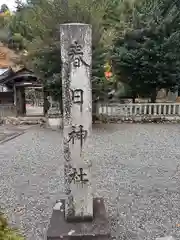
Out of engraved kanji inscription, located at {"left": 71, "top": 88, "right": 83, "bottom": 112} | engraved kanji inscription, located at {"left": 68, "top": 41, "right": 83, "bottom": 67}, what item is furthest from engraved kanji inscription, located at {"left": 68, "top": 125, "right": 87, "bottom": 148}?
engraved kanji inscription, located at {"left": 68, "top": 41, "right": 83, "bottom": 67}

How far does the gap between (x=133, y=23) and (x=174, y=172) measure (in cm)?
855

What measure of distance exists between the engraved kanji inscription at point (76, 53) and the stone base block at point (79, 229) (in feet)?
5.80

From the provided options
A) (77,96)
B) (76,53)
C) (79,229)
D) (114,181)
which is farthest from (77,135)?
(114,181)

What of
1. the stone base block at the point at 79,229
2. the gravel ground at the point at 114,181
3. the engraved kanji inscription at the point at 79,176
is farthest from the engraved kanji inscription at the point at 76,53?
the stone base block at the point at 79,229

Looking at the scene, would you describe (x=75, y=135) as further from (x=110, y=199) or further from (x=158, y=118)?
(x=158, y=118)

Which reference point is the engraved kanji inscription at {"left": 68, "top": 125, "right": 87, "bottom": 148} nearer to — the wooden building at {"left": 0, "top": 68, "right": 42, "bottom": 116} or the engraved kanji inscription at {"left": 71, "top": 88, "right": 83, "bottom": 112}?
the engraved kanji inscription at {"left": 71, "top": 88, "right": 83, "bottom": 112}

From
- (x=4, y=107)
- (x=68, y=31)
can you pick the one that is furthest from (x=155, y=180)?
(x=4, y=107)

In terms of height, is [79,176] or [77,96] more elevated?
[77,96]

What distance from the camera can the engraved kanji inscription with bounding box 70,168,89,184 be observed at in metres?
2.99

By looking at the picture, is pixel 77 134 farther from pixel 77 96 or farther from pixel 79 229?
pixel 79 229

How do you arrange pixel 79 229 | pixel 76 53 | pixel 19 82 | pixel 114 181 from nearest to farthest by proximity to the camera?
pixel 76 53 < pixel 79 229 < pixel 114 181 < pixel 19 82

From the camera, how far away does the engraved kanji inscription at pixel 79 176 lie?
9.82 feet

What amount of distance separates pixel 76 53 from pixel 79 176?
135 centimetres

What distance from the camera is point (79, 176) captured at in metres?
3.00
